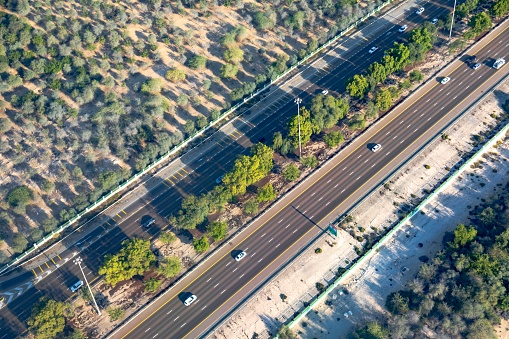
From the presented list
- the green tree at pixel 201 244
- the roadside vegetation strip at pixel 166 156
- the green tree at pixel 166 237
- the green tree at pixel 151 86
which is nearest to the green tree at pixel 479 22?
the roadside vegetation strip at pixel 166 156

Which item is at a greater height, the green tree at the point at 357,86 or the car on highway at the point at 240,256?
the green tree at the point at 357,86

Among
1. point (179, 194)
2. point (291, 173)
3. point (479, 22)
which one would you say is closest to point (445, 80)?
point (479, 22)

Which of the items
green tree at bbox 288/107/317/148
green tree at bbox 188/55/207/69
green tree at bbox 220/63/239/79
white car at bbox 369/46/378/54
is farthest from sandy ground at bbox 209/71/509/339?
green tree at bbox 188/55/207/69

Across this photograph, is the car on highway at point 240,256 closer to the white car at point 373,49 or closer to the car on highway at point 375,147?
the car on highway at point 375,147

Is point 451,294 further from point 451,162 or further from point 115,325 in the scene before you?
point 115,325

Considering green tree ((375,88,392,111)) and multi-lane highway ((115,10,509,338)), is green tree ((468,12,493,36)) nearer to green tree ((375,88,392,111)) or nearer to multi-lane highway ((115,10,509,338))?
multi-lane highway ((115,10,509,338))

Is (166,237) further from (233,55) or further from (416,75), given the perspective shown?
(416,75)
